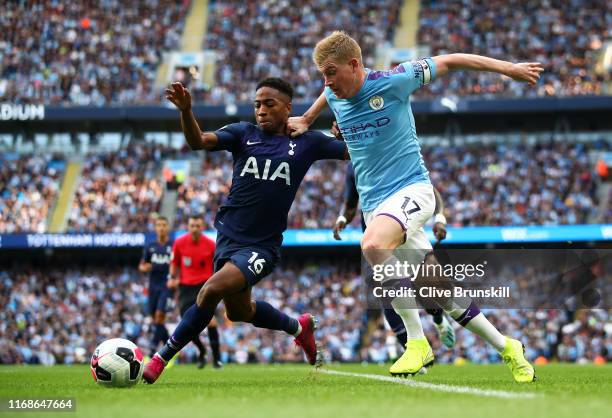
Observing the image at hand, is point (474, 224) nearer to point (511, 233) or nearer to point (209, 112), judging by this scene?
point (511, 233)

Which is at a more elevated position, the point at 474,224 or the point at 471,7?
the point at 471,7

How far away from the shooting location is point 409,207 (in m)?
7.02

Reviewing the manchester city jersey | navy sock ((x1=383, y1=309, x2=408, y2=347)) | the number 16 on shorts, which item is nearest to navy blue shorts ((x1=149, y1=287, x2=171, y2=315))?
navy sock ((x1=383, y1=309, x2=408, y2=347))

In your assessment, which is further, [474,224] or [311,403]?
[474,224]

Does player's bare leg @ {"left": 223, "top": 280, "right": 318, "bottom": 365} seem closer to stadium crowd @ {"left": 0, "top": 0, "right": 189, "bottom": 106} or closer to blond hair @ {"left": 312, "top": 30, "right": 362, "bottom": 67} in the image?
blond hair @ {"left": 312, "top": 30, "right": 362, "bottom": 67}

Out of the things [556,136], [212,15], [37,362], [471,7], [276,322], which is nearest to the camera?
[276,322]

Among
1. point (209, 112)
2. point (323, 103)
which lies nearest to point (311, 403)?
point (323, 103)

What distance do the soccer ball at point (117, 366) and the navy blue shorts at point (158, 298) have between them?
286 inches

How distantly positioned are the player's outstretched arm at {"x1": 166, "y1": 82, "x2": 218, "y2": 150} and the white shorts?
4.75 feet

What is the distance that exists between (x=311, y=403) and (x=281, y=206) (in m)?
2.89

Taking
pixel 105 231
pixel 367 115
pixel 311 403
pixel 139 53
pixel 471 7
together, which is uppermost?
pixel 471 7

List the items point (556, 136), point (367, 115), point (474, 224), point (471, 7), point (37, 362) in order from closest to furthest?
point (367, 115), point (37, 362), point (474, 224), point (556, 136), point (471, 7)

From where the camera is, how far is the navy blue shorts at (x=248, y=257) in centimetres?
766

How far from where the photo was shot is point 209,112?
34625 millimetres
